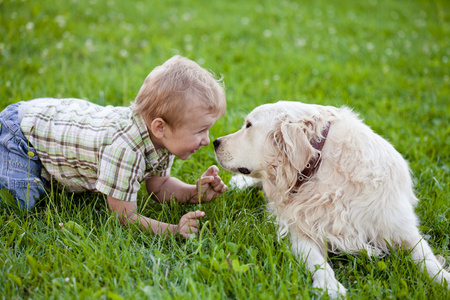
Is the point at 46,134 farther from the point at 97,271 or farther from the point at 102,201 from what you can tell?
the point at 97,271

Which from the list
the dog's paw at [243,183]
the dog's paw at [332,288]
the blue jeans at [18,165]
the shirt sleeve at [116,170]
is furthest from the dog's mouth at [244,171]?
the blue jeans at [18,165]

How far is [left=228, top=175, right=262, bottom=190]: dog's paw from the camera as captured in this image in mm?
3229

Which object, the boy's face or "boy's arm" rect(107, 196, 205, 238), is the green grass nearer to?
"boy's arm" rect(107, 196, 205, 238)

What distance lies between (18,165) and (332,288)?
2218 mm

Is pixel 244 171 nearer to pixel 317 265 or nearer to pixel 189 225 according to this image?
pixel 189 225

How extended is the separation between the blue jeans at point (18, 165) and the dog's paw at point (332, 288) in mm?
1942

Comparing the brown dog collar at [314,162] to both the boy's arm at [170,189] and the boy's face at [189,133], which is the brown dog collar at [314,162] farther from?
the boy's arm at [170,189]

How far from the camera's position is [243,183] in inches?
131

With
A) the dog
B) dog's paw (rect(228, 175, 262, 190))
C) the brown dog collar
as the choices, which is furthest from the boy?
the brown dog collar

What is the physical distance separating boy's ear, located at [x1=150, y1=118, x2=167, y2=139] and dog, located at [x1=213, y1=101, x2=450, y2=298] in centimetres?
65

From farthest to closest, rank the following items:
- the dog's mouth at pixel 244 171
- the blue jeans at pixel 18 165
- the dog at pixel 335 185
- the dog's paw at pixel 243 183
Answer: the dog's paw at pixel 243 183 < the dog's mouth at pixel 244 171 < the blue jeans at pixel 18 165 < the dog at pixel 335 185

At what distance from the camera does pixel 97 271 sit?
6.79 feet

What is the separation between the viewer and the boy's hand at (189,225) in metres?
2.45

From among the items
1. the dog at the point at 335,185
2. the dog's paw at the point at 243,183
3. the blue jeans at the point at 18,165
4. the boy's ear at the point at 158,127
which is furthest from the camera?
the dog's paw at the point at 243,183
